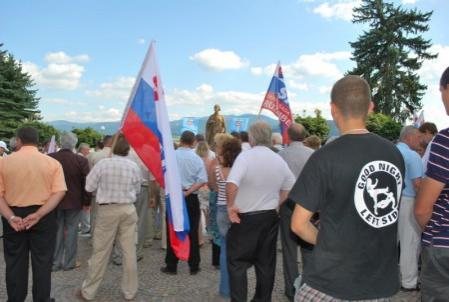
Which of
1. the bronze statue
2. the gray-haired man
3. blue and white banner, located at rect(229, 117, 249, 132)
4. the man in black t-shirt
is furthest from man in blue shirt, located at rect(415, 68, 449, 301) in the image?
blue and white banner, located at rect(229, 117, 249, 132)

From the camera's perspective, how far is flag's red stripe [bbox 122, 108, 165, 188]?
187 inches

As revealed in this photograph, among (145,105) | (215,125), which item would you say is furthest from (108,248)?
(215,125)

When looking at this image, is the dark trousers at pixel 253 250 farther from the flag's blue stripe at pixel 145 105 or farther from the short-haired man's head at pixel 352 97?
the short-haired man's head at pixel 352 97

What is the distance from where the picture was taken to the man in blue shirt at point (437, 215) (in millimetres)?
2627

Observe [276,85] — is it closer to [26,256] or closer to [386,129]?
[26,256]

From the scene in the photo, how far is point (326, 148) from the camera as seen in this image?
2.23 m

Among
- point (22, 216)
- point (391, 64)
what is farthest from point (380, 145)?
point (391, 64)

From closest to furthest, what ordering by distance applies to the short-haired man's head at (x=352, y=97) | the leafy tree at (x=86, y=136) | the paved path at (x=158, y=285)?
the short-haired man's head at (x=352, y=97) < the paved path at (x=158, y=285) < the leafy tree at (x=86, y=136)

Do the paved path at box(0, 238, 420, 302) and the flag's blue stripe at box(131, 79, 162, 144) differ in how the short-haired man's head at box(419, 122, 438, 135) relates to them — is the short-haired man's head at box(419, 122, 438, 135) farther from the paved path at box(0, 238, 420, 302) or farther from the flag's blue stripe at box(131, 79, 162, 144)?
the flag's blue stripe at box(131, 79, 162, 144)

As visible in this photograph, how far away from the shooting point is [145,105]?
479 cm

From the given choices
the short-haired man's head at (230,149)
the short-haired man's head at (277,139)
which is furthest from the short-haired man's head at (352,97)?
the short-haired man's head at (277,139)

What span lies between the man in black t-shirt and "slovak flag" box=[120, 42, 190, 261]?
2550 mm

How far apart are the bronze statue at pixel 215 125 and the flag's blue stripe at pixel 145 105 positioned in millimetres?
8006

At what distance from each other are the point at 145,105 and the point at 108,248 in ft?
6.14
